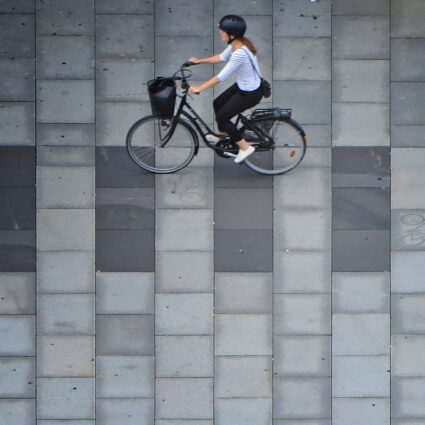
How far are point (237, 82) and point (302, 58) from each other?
1339 millimetres

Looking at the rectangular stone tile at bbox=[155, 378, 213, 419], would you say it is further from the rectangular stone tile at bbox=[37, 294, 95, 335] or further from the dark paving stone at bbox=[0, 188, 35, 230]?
the dark paving stone at bbox=[0, 188, 35, 230]

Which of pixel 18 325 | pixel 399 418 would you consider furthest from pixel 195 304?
pixel 399 418

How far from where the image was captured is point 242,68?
416 inches

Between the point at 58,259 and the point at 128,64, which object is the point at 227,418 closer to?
the point at 58,259

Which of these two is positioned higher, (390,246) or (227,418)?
(390,246)

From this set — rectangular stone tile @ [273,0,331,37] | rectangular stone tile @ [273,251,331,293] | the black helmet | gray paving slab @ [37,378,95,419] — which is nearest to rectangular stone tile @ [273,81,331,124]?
rectangular stone tile @ [273,0,331,37]

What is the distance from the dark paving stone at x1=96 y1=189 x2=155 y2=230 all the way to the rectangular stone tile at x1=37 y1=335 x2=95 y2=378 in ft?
5.05

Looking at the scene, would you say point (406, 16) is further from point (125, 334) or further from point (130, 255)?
point (125, 334)

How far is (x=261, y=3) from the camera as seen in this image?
11750mm

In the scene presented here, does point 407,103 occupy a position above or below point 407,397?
above

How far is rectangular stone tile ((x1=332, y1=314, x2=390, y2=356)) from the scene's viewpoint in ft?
39.0

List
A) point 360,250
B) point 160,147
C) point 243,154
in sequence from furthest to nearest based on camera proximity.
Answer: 1. point 360,250
2. point 160,147
3. point 243,154

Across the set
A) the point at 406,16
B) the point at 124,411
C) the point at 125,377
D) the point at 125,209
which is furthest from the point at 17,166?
the point at 406,16

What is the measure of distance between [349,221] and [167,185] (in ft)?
7.86
